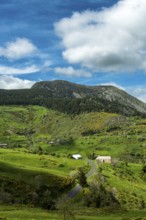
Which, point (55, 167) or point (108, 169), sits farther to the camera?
point (108, 169)

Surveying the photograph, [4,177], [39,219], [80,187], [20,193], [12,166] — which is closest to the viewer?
[39,219]

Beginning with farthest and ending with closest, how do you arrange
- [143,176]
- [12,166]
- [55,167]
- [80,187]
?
[143,176] → [55,167] → [12,166] → [80,187]

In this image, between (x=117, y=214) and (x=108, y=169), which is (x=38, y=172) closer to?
(x=108, y=169)

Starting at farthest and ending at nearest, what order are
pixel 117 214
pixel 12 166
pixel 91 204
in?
1. pixel 12 166
2. pixel 91 204
3. pixel 117 214

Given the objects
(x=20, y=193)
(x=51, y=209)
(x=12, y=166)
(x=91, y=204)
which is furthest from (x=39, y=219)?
(x=12, y=166)

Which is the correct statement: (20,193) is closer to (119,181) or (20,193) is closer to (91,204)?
(91,204)

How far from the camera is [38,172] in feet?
472

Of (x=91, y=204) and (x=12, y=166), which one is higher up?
(x=12, y=166)

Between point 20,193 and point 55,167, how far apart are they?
2832 inches

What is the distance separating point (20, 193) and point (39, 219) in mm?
55555

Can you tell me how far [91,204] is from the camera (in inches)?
3890

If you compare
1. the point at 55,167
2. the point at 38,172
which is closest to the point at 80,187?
the point at 38,172

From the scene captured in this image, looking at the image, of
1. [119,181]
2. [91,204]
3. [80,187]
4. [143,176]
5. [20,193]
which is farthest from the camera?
[143,176]

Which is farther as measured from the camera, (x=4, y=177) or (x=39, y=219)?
(x=4, y=177)
